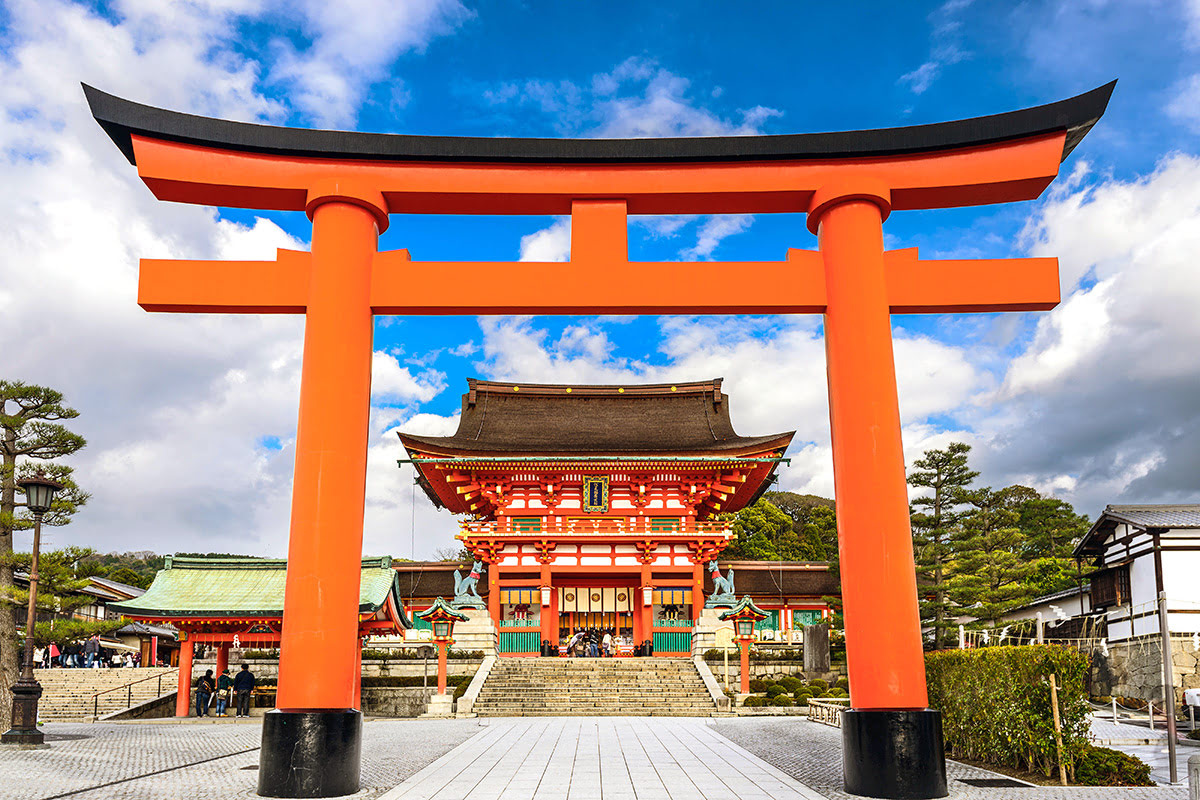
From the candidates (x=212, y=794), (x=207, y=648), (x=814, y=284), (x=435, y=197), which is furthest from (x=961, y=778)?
(x=207, y=648)

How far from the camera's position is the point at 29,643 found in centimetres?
1415

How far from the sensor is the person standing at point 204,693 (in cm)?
2150

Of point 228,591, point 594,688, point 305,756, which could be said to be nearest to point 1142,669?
point 594,688

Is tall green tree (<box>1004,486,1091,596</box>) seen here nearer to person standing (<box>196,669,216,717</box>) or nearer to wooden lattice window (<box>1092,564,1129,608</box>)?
wooden lattice window (<box>1092,564,1129,608</box>)

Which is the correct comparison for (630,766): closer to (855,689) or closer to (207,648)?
(855,689)

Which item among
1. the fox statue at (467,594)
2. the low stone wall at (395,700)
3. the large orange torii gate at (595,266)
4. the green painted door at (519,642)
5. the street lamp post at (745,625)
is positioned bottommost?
the low stone wall at (395,700)

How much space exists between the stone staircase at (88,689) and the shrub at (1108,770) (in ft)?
74.9

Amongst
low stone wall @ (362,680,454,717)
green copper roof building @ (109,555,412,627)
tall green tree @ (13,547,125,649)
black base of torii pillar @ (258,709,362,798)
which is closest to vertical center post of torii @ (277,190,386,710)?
black base of torii pillar @ (258,709,362,798)

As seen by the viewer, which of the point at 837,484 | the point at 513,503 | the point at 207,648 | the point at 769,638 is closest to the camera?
the point at 837,484

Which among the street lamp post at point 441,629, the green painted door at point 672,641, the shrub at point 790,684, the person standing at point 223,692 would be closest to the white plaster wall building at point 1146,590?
the shrub at point 790,684

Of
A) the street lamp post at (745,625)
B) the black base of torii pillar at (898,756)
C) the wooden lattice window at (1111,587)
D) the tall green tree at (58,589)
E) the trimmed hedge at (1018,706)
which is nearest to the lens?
the black base of torii pillar at (898,756)

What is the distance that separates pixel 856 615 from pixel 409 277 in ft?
17.4

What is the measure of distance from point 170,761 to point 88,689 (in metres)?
17.0

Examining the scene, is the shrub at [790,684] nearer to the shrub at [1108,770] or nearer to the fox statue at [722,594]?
the fox statue at [722,594]
